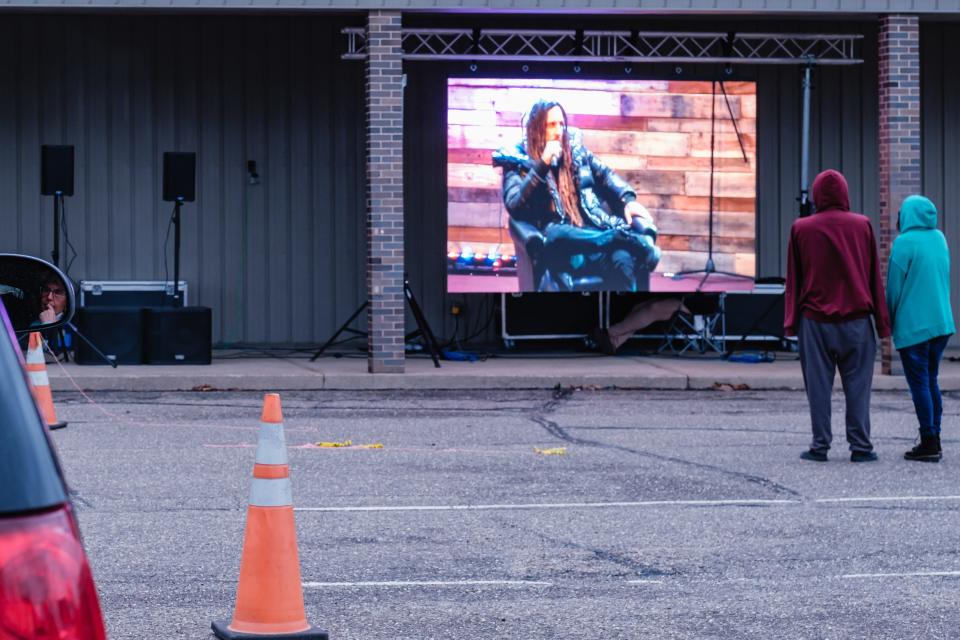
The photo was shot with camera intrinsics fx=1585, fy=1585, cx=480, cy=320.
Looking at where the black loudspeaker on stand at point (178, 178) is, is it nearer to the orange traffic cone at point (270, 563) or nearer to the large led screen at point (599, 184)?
the large led screen at point (599, 184)

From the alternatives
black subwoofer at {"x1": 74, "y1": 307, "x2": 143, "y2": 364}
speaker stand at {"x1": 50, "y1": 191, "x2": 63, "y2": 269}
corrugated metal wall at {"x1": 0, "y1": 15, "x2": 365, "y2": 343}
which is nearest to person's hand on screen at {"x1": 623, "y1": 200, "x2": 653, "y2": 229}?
corrugated metal wall at {"x1": 0, "y1": 15, "x2": 365, "y2": 343}

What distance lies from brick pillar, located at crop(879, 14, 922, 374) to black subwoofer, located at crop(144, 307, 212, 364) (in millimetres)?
7641

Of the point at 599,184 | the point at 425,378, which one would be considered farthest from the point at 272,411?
the point at 599,184

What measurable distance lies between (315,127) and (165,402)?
6.49m

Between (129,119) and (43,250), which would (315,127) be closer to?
(129,119)

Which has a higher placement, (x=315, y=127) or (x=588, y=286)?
(x=315, y=127)

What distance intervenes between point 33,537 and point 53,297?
1.57 m

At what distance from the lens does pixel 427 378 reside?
16.9 m

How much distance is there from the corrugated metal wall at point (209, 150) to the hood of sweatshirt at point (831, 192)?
1095cm

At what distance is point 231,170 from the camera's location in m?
20.8

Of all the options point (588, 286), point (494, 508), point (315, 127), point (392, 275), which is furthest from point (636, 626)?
point (315, 127)

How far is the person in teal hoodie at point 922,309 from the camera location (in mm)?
10688

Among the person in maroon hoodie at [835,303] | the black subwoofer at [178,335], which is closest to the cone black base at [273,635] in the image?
the person in maroon hoodie at [835,303]

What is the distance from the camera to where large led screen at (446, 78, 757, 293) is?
18438mm
